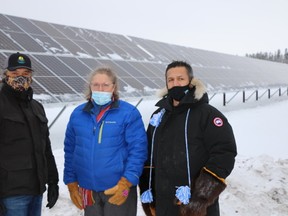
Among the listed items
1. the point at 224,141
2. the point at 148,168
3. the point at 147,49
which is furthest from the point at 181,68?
the point at 147,49

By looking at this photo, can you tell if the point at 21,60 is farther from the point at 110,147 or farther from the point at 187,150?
the point at 187,150

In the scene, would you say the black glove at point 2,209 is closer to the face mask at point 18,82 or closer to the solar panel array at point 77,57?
the face mask at point 18,82

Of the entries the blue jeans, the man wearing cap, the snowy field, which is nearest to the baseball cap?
the man wearing cap

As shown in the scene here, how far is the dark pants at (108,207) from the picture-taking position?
2834 millimetres

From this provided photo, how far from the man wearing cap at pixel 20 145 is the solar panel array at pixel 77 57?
168 inches

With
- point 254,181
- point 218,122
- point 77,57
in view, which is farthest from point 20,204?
point 77,57

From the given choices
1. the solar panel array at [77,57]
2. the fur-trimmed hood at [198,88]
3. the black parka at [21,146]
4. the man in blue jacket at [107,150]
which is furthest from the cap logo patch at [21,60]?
the solar panel array at [77,57]

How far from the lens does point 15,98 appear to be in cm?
266

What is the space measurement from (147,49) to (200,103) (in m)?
14.1

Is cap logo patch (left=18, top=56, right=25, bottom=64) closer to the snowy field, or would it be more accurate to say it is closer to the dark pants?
the dark pants

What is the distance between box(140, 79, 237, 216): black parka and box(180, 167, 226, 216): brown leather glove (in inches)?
2.3

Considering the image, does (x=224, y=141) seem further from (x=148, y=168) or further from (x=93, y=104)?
(x=93, y=104)

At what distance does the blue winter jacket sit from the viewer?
2.77 m

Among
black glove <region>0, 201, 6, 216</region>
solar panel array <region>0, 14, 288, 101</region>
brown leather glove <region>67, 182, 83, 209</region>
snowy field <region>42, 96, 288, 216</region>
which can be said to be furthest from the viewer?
solar panel array <region>0, 14, 288, 101</region>
